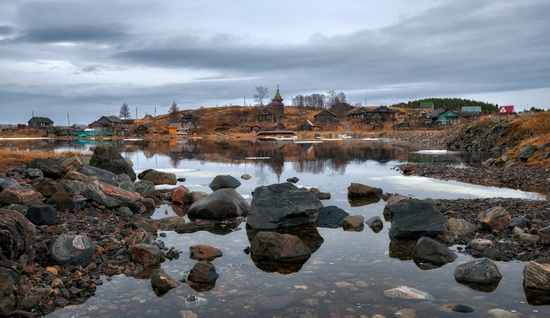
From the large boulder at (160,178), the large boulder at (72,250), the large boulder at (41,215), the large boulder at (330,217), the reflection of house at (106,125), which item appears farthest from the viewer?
the reflection of house at (106,125)

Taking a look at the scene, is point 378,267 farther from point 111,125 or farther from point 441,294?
point 111,125

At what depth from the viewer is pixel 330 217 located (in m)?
18.5

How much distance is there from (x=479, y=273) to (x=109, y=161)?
1018 inches

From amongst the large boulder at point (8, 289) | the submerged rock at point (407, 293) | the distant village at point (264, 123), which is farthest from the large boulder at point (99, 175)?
the distant village at point (264, 123)

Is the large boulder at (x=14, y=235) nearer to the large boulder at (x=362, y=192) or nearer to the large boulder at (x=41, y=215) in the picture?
the large boulder at (x=41, y=215)

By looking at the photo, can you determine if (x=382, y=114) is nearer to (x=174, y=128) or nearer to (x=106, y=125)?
(x=174, y=128)

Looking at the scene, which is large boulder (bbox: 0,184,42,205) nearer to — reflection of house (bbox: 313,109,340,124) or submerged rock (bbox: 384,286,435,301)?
submerged rock (bbox: 384,286,435,301)

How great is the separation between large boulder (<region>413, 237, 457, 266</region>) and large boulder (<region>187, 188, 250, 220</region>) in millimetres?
8461

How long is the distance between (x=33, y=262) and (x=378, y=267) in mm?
9329

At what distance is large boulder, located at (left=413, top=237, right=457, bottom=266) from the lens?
13172 millimetres

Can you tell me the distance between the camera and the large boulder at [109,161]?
3078 centimetres

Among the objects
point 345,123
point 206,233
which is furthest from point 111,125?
point 206,233

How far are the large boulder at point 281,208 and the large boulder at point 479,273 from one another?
7067 mm

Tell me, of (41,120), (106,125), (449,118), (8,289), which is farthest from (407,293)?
(41,120)
